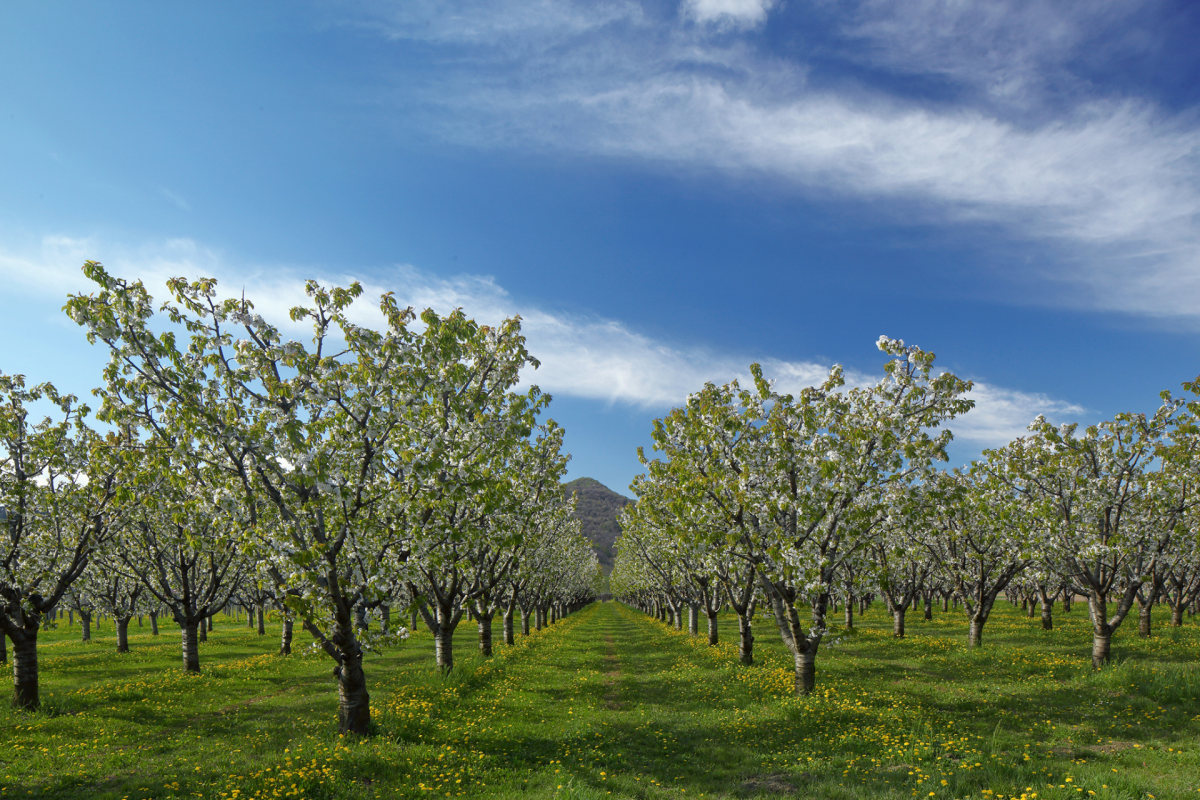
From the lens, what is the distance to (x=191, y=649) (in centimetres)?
2748

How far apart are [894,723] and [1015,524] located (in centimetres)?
1493

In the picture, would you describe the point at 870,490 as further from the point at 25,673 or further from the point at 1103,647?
the point at 25,673

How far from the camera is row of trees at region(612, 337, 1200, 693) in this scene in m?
17.7

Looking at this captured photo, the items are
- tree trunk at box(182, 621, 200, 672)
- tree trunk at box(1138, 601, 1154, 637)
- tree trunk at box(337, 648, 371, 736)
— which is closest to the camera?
tree trunk at box(337, 648, 371, 736)

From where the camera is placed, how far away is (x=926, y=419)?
18.2 m

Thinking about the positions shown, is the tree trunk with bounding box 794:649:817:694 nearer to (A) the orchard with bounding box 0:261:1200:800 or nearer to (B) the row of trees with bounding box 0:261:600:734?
(A) the orchard with bounding box 0:261:1200:800

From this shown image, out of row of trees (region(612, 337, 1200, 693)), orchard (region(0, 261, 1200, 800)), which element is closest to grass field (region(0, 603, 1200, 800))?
orchard (region(0, 261, 1200, 800))

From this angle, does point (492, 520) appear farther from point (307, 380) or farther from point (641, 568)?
point (641, 568)

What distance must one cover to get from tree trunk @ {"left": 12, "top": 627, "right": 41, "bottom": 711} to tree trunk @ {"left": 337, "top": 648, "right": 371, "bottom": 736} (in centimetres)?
1216

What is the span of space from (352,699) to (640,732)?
8.18 meters

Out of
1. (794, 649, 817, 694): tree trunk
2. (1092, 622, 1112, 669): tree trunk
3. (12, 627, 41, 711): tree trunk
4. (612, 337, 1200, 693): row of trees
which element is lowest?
(1092, 622, 1112, 669): tree trunk

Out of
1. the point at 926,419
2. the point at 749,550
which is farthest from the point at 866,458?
the point at 749,550

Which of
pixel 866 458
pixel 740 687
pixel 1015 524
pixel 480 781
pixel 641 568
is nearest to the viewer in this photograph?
A: pixel 480 781

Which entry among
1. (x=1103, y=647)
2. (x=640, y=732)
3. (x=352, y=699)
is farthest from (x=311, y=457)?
(x=1103, y=647)
